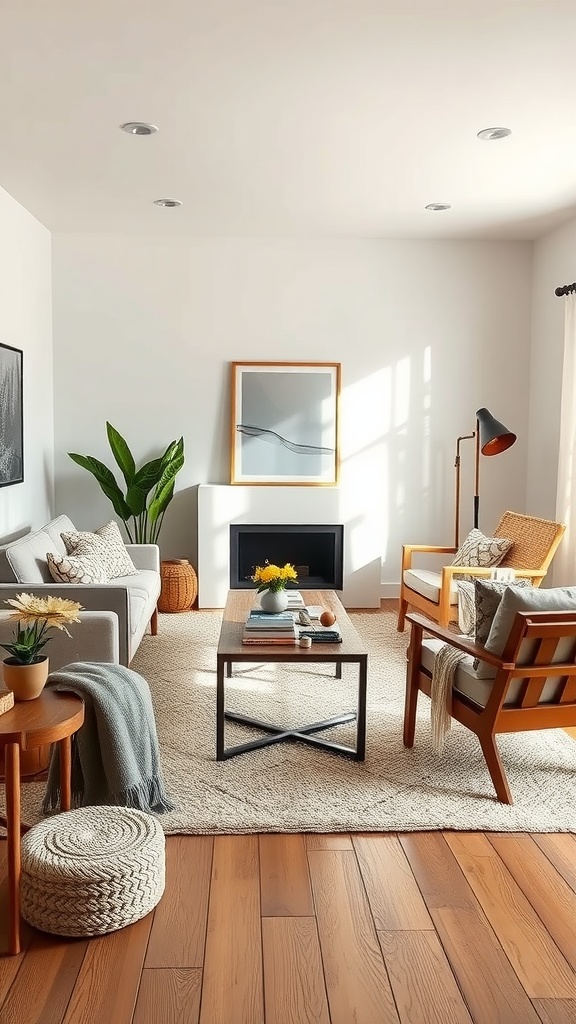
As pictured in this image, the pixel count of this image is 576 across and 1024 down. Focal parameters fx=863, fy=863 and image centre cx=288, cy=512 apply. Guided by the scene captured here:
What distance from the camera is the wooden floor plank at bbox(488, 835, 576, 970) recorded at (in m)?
2.30

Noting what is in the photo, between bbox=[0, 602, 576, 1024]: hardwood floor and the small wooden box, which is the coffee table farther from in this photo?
the small wooden box

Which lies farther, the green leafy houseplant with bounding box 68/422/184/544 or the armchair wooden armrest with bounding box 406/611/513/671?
the green leafy houseplant with bounding box 68/422/184/544

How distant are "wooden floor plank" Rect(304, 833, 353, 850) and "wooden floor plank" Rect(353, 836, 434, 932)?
0.11 feet

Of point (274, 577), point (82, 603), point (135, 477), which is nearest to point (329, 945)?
point (274, 577)

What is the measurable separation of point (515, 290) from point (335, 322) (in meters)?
1.42

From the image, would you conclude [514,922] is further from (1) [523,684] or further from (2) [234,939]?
(1) [523,684]

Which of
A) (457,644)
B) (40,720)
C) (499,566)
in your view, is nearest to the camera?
(40,720)

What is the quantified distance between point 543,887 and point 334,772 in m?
1.00

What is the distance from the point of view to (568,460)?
571 cm

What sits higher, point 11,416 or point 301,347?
point 301,347

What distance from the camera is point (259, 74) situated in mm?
3492

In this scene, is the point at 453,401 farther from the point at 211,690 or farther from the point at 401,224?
the point at 211,690

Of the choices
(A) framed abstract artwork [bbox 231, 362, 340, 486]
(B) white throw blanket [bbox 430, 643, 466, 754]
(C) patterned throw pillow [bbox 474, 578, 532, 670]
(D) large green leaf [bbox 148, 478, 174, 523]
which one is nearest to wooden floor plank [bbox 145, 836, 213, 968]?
(B) white throw blanket [bbox 430, 643, 466, 754]

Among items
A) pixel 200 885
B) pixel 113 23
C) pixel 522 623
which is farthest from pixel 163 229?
pixel 200 885
